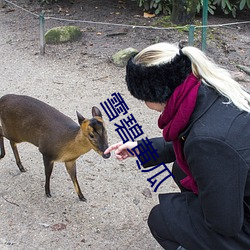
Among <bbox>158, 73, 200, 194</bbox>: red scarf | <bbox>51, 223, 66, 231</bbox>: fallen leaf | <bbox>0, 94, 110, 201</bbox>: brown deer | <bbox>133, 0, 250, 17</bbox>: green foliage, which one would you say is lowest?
<bbox>51, 223, 66, 231</bbox>: fallen leaf

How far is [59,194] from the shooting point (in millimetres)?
3508

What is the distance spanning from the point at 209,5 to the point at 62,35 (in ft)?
7.82

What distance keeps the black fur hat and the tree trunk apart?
4.86 m

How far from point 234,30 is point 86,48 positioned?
2.21 meters

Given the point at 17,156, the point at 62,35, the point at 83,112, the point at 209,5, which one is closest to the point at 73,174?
the point at 17,156

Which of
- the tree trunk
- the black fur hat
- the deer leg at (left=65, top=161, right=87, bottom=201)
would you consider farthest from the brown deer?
the tree trunk

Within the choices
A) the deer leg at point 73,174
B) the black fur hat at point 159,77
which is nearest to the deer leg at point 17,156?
the deer leg at point 73,174

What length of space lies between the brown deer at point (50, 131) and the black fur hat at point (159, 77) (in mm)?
862

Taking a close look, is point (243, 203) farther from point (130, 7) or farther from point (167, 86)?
point (130, 7)

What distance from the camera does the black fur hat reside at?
2.01 m

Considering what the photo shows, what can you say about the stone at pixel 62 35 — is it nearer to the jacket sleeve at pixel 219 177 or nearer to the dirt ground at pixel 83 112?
the dirt ground at pixel 83 112

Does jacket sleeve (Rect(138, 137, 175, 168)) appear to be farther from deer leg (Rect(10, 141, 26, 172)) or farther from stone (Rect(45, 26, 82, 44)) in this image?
stone (Rect(45, 26, 82, 44))

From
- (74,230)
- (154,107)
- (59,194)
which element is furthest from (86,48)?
(154,107)

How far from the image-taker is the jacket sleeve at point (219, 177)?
6.26 ft
